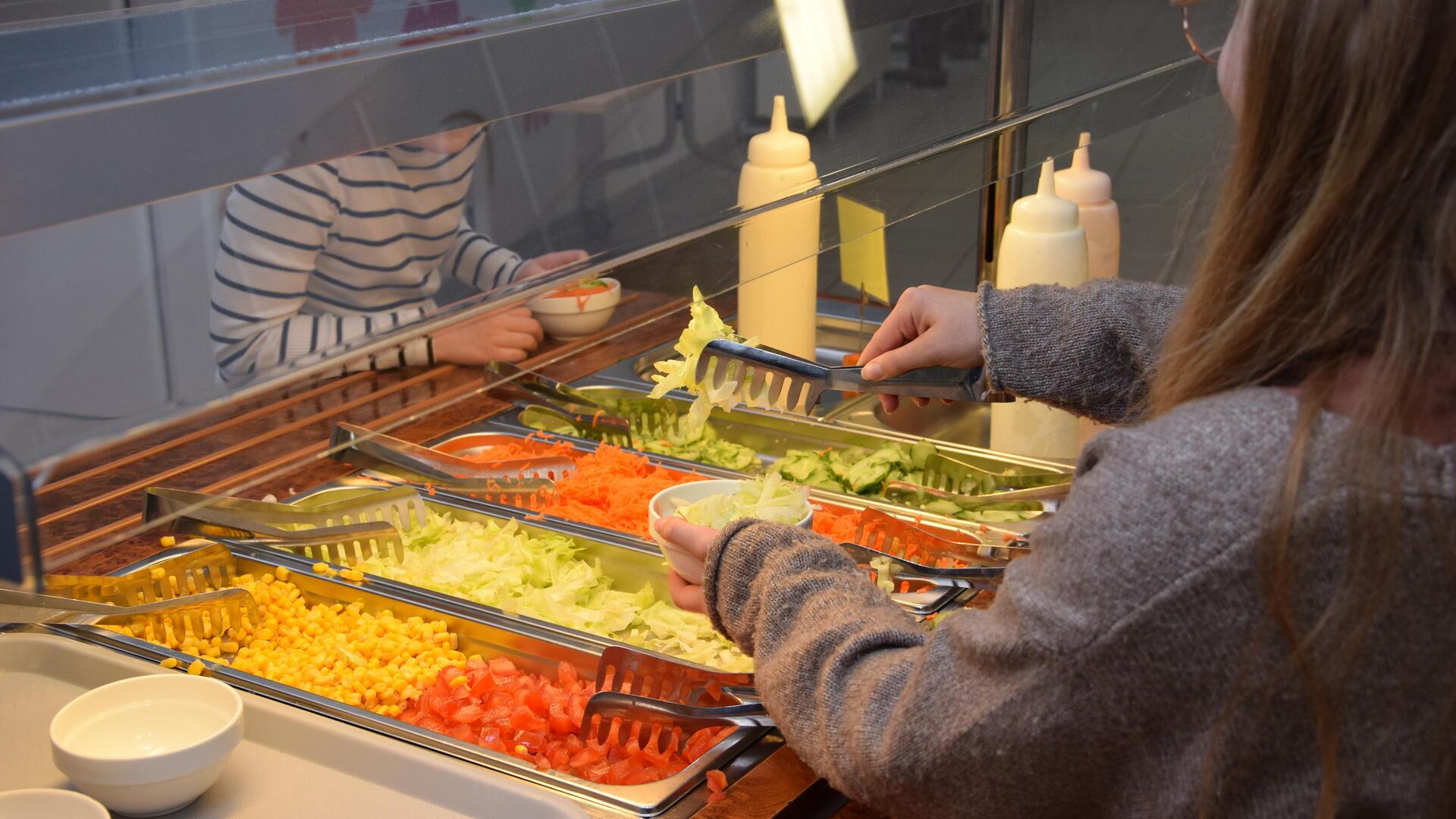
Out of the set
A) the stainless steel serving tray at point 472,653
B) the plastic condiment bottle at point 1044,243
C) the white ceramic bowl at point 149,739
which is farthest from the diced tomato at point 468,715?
the plastic condiment bottle at point 1044,243

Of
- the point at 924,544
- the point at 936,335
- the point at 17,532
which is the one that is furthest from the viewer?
the point at 924,544

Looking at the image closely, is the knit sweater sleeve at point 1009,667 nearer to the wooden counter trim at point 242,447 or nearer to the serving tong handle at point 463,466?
the wooden counter trim at point 242,447

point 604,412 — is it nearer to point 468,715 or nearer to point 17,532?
point 468,715

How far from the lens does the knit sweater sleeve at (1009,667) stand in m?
0.93

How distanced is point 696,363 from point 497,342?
0.30 m

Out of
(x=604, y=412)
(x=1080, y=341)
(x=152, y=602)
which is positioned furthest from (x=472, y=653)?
(x=1080, y=341)

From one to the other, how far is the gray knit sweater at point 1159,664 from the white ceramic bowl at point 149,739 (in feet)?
2.32

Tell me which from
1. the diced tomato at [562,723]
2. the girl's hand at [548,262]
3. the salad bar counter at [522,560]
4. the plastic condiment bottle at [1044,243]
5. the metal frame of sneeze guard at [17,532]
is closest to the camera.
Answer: the metal frame of sneeze guard at [17,532]

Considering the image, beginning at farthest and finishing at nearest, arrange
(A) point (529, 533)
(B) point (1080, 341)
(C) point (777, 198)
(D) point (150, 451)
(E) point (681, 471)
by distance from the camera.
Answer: (E) point (681, 471) < (A) point (529, 533) < (B) point (1080, 341) < (C) point (777, 198) < (D) point (150, 451)

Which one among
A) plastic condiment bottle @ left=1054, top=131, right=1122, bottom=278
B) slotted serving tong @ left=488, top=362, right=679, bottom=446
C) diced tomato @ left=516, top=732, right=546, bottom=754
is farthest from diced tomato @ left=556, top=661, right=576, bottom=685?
plastic condiment bottle @ left=1054, top=131, right=1122, bottom=278

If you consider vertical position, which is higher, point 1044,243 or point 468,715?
point 1044,243

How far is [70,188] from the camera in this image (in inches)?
33.3

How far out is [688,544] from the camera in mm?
1403

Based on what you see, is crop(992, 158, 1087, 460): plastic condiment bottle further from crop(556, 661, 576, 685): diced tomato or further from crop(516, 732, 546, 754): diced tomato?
crop(516, 732, 546, 754): diced tomato
